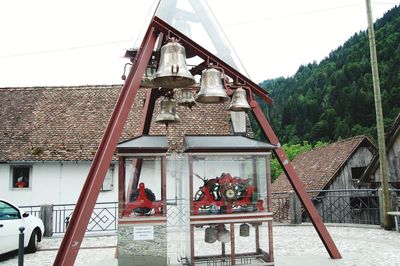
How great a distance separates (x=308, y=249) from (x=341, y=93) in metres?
39.3

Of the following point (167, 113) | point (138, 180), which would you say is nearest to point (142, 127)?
point (167, 113)

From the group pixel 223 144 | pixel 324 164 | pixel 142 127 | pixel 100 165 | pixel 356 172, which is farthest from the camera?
pixel 324 164

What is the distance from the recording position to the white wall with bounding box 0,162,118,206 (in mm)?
19609

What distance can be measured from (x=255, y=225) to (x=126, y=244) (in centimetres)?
259

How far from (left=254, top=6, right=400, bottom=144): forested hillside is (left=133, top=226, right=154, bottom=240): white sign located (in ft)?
98.7

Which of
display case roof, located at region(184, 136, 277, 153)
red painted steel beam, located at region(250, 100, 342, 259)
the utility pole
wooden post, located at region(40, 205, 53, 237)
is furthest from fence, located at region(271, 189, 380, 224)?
display case roof, located at region(184, 136, 277, 153)

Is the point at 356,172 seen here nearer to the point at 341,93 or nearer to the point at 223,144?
the point at 223,144

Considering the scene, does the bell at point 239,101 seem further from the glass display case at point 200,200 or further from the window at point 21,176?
the window at point 21,176

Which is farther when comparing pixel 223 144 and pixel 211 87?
pixel 223 144

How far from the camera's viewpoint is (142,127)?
10.2 m

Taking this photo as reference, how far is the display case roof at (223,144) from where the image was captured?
7609mm

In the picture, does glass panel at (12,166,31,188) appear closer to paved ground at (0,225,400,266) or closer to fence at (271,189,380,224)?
paved ground at (0,225,400,266)

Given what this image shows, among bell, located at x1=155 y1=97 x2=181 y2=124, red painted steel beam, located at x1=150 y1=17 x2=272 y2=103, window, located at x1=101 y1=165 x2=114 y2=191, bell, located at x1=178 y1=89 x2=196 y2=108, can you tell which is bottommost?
window, located at x1=101 y1=165 x2=114 y2=191

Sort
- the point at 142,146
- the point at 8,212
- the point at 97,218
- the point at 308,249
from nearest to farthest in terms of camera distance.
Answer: the point at 142,146
the point at 308,249
the point at 8,212
the point at 97,218
